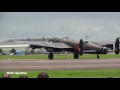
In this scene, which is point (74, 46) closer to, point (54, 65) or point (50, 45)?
point (50, 45)

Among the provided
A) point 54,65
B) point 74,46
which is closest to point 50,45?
point 74,46

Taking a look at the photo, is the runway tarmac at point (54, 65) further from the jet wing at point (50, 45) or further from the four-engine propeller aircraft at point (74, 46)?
the four-engine propeller aircraft at point (74, 46)

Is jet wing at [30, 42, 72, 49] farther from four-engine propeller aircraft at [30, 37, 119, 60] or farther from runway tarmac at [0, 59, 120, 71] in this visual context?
runway tarmac at [0, 59, 120, 71]

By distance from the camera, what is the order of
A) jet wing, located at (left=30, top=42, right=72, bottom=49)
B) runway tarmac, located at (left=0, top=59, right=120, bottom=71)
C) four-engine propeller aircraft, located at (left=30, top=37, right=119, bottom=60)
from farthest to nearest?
four-engine propeller aircraft, located at (left=30, top=37, right=119, bottom=60), jet wing, located at (left=30, top=42, right=72, bottom=49), runway tarmac, located at (left=0, top=59, right=120, bottom=71)

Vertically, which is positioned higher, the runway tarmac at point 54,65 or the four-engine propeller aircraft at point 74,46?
the four-engine propeller aircraft at point 74,46

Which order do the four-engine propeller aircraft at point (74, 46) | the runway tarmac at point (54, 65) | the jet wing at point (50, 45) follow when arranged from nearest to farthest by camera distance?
the runway tarmac at point (54, 65) → the jet wing at point (50, 45) → the four-engine propeller aircraft at point (74, 46)

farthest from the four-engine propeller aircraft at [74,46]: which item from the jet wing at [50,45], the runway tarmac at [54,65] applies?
the runway tarmac at [54,65]

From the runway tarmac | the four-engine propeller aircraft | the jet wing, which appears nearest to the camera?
the runway tarmac

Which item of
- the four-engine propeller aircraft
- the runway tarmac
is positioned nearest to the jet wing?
the four-engine propeller aircraft

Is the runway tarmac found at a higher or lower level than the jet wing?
lower
